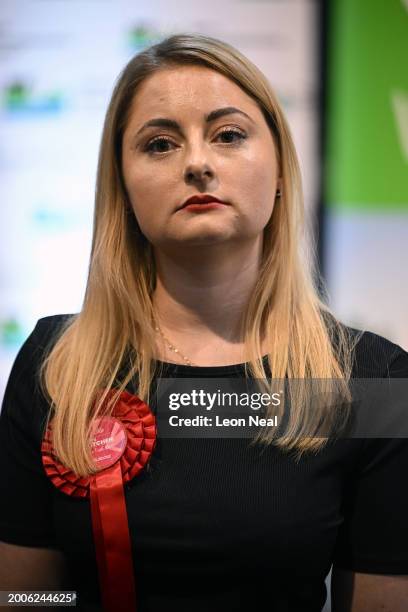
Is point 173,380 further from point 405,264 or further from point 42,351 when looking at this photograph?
point 405,264

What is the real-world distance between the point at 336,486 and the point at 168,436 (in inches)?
9.9

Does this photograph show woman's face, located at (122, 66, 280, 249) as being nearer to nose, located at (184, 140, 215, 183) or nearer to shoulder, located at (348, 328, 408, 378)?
nose, located at (184, 140, 215, 183)

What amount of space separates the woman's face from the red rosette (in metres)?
0.25

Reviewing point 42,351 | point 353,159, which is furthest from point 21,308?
point 353,159

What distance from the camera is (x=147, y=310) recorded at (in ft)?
3.87

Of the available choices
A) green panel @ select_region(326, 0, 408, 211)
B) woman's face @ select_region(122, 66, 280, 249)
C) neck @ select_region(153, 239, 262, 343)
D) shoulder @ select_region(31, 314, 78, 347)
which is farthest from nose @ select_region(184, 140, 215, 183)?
green panel @ select_region(326, 0, 408, 211)

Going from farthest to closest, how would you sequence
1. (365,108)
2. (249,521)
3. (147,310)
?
1. (365,108)
2. (147,310)
3. (249,521)

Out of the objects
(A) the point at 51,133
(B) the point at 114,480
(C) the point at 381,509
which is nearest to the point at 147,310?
(B) the point at 114,480

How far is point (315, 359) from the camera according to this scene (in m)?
1.07

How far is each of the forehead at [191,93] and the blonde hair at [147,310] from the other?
0.01m

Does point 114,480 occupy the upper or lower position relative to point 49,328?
lower

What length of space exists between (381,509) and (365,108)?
4.05 ft

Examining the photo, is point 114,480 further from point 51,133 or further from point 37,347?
point 51,133

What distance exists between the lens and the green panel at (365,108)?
75.2 inches
